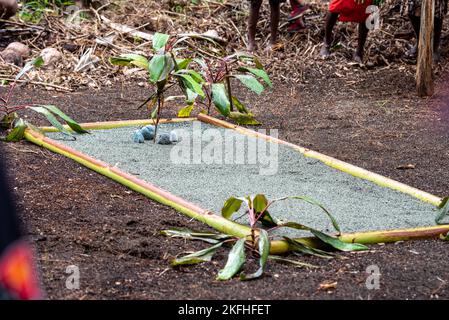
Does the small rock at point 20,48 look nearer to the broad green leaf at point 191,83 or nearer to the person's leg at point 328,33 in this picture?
the person's leg at point 328,33

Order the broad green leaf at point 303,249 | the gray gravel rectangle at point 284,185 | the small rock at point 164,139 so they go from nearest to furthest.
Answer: the broad green leaf at point 303,249
the gray gravel rectangle at point 284,185
the small rock at point 164,139

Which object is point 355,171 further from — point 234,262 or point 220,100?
point 234,262

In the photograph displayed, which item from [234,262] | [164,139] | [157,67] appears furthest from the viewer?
[164,139]

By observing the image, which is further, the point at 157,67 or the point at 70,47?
the point at 70,47

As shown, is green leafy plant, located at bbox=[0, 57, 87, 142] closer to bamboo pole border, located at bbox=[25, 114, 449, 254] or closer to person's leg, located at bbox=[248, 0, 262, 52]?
bamboo pole border, located at bbox=[25, 114, 449, 254]

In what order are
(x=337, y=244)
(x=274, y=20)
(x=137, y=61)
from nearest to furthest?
(x=337, y=244)
(x=137, y=61)
(x=274, y=20)

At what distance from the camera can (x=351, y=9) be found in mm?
6680

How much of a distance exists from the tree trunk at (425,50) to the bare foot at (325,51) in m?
1.27

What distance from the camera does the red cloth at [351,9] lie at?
665 centimetres

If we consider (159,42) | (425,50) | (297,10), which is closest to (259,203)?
(159,42)

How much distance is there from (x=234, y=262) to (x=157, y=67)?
171cm

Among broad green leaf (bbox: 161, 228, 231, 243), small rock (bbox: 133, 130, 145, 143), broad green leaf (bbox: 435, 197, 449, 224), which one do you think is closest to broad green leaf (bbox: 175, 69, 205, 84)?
small rock (bbox: 133, 130, 145, 143)

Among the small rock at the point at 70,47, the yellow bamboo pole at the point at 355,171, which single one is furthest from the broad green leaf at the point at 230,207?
the small rock at the point at 70,47
